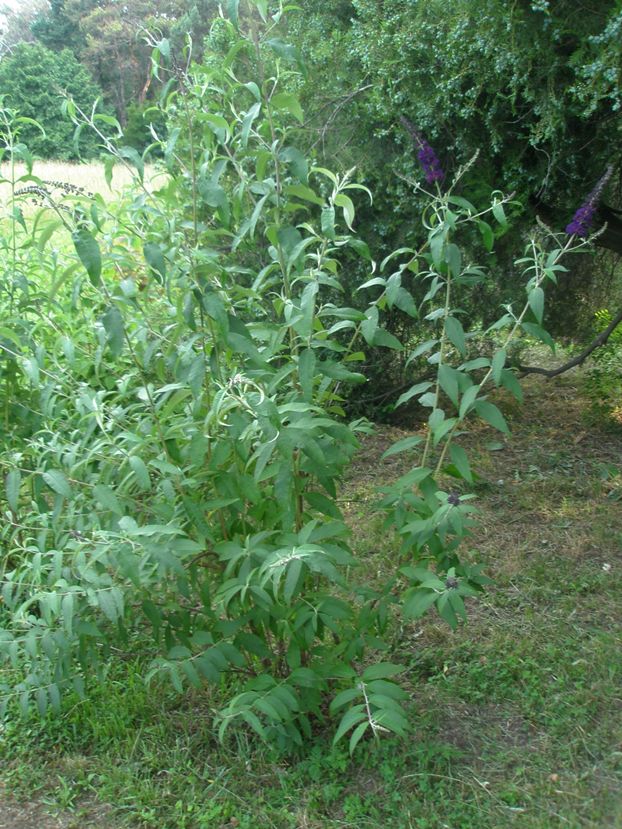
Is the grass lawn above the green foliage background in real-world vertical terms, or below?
above

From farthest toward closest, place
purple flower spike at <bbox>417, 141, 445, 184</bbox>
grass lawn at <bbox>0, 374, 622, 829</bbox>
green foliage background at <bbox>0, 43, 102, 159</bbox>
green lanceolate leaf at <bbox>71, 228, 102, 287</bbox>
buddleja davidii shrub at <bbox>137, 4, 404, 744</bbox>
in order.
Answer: green foliage background at <bbox>0, 43, 102, 159</bbox> < purple flower spike at <bbox>417, 141, 445, 184</bbox> < grass lawn at <bbox>0, 374, 622, 829</bbox> < buddleja davidii shrub at <bbox>137, 4, 404, 744</bbox> < green lanceolate leaf at <bbox>71, 228, 102, 287</bbox>

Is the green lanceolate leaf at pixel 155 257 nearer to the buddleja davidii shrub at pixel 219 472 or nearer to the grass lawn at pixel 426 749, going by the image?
the buddleja davidii shrub at pixel 219 472

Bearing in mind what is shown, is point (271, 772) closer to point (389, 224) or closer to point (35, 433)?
point (35, 433)

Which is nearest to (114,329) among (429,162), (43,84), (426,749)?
(429,162)

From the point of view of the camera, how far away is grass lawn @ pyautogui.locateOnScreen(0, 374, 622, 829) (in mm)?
2422

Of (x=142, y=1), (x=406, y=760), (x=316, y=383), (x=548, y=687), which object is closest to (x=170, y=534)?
(x=316, y=383)

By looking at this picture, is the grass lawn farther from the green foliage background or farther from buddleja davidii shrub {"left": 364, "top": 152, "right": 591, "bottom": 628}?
the green foliage background

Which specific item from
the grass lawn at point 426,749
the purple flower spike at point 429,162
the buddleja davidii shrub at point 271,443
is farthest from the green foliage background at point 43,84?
the buddleja davidii shrub at point 271,443

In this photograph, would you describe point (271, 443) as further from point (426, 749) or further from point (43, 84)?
point (43, 84)

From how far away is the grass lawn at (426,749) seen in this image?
7.95 ft

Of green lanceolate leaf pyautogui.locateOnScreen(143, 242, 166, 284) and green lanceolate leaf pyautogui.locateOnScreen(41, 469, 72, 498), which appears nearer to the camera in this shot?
green lanceolate leaf pyautogui.locateOnScreen(143, 242, 166, 284)

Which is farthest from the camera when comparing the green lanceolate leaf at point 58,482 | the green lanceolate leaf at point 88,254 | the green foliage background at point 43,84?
the green foliage background at point 43,84

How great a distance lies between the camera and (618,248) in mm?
4781

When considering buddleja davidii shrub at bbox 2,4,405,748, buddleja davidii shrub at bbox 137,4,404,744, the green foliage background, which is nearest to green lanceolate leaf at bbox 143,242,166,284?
buddleja davidii shrub at bbox 2,4,405,748
